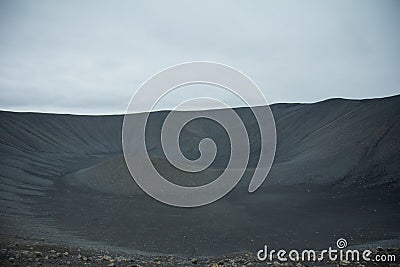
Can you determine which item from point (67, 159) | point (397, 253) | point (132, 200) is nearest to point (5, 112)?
point (67, 159)

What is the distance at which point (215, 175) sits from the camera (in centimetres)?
2469

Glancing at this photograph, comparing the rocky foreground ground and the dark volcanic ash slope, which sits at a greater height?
the dark volcanic ash slope

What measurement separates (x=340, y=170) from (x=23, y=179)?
1926cm

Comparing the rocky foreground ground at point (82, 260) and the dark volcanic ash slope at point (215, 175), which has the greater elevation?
the dark volcanic ash slope at point (215, 175)

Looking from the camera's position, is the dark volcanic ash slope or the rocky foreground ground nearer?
the rocky foreground ground

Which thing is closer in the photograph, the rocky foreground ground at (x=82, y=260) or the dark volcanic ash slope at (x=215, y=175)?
the rocky foreground ground at (x=82, y=260)

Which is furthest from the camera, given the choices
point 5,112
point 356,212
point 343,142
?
point 5,112

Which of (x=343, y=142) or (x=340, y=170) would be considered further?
(x=343, y=142)

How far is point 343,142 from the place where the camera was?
27.5 meters

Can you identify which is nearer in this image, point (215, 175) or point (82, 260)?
point (82, 260)

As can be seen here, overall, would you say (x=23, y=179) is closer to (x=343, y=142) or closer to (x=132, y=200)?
(x=132, y=200)

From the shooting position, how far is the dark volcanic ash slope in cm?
1272

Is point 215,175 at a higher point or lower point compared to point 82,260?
higher

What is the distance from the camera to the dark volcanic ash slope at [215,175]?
41.7 feet
